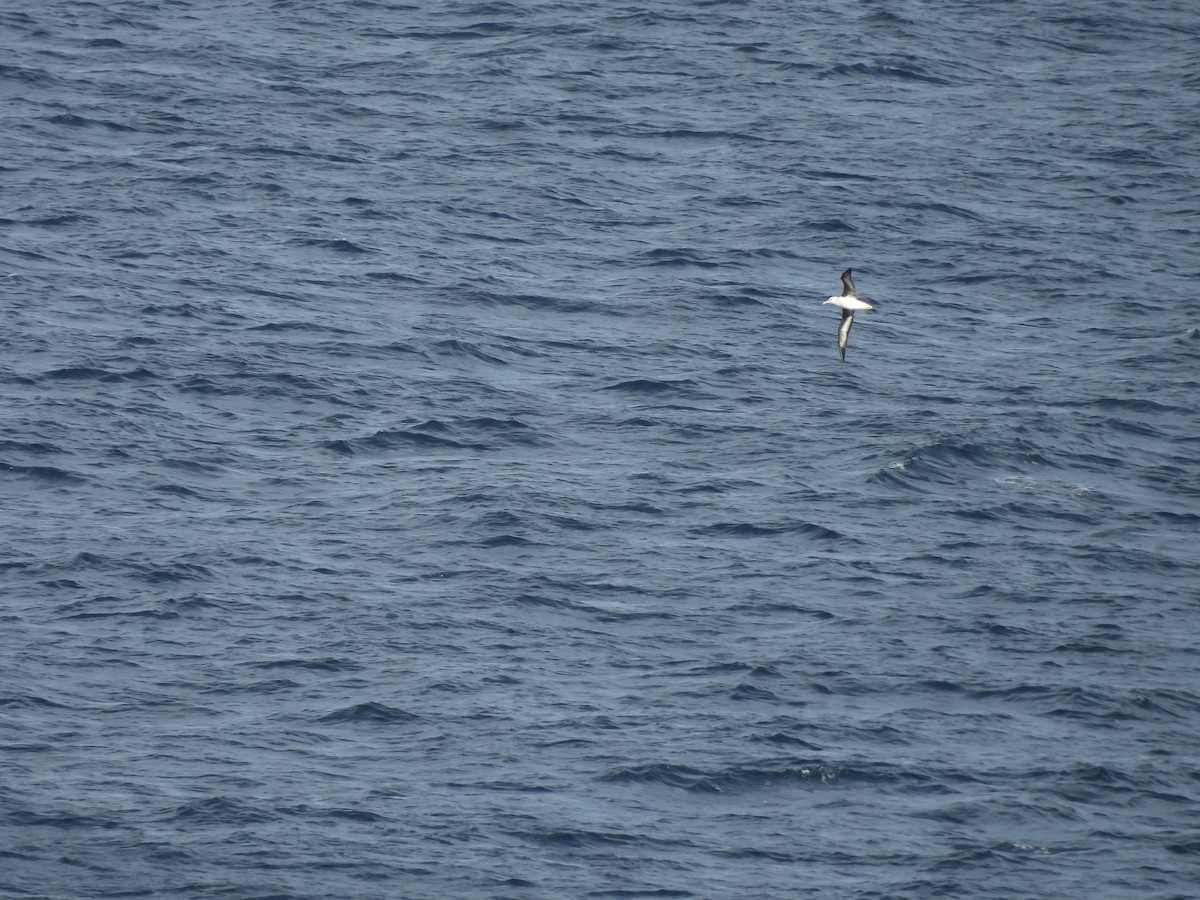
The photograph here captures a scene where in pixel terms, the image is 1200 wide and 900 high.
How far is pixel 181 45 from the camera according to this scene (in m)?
100

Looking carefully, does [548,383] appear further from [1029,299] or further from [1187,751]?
[1187,751]

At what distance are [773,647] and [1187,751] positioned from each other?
38.1ft

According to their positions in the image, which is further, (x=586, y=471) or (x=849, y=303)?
(x=586, y=471)

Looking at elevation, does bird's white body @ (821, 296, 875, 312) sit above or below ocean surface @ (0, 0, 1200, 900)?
above

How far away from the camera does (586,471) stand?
64750 millimetres

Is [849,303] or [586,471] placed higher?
[849,303]

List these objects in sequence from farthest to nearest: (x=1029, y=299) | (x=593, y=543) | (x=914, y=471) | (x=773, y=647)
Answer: (x=1029, y=299) < (x=914, y=471) < (x=593, y=543) < (x=773, y=647)

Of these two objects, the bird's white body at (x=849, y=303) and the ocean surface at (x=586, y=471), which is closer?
the ocean surface at (x=586, y=471)

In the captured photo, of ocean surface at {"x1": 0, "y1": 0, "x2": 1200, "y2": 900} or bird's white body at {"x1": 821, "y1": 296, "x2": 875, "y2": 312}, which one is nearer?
ocean surface at {"x1": 0, "y1": 0, "x2": 1200, "y2": 900}

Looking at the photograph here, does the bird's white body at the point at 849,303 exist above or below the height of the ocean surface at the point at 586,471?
above

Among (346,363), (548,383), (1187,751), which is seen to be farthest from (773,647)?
(346,363)

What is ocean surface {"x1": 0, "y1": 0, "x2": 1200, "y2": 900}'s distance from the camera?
159 ft

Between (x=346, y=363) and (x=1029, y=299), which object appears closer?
(x=346, y=363)

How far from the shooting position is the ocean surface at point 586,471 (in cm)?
Result: 4847
